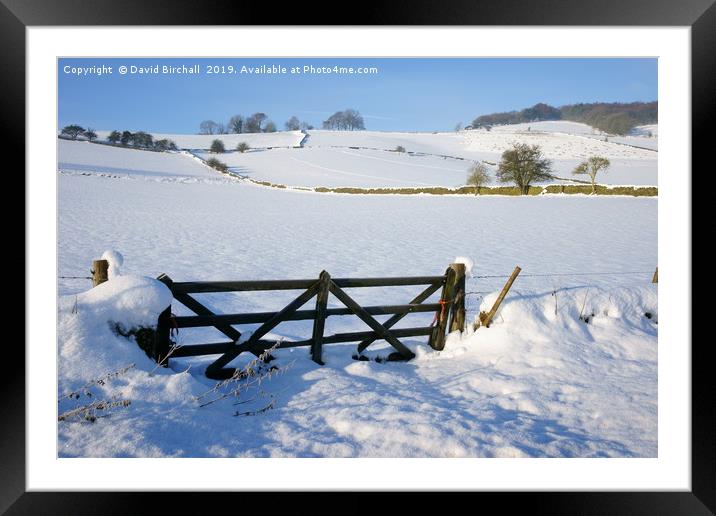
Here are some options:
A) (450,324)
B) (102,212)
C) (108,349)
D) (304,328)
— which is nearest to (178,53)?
(108,349)

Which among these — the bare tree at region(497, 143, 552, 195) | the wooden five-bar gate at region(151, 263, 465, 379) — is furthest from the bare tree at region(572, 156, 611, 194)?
the wooden five-bar gate at region(151, 263, 465, 379)

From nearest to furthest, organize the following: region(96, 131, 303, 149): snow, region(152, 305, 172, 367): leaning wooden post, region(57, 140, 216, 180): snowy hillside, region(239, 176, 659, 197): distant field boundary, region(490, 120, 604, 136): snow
Result: region(152, 305, 172, 367): leaning wooden post < region(239, 176, 659, 197): distant field boundary < region(57, 140, 216, 180): snowy hillside < region(490, 120, 604, 136): snow < region(96, 131, 303, 149): snow

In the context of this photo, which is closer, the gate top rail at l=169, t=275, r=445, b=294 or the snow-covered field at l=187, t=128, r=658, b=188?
the gate top rail at l=169, t=275, r=445, b=294

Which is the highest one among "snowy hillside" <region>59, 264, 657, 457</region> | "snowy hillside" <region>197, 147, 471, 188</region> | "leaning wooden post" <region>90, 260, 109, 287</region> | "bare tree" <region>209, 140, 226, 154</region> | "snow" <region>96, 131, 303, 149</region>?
"snow" <region>96, 131, 303, 149</region>

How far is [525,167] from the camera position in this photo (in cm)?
3928

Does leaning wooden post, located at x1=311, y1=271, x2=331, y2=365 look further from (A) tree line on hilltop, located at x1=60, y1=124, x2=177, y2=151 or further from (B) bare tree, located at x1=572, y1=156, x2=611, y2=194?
(A) tree line on hilltop, located at x1=60, y1=124, x2=177, y2=151

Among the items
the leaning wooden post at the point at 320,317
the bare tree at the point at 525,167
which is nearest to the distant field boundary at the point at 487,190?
the bare tree at the point at 525,167

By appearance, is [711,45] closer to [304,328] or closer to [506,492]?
[506,492]

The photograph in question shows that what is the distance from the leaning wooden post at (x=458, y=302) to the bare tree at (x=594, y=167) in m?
34.8

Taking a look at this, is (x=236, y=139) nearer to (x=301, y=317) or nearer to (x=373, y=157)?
(x=373, y=157)

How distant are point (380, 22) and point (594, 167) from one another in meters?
40.1

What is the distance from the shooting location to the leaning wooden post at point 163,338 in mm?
4469

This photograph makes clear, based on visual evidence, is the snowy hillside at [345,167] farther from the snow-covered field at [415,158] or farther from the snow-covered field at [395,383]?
the snow-covered field at [395,383]

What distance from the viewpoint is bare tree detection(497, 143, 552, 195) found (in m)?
38.5
